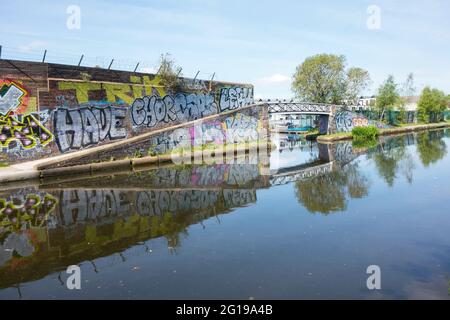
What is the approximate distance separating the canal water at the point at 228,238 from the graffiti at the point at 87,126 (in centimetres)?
497

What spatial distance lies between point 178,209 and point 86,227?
3013 mm

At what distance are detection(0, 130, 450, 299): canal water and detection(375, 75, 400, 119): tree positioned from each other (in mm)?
41868

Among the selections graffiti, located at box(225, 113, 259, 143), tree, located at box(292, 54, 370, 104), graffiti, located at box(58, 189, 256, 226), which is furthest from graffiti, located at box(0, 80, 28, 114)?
tree, located at box(292, 54, 370, 104)

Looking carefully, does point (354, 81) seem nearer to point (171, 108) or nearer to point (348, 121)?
point (348, 121)

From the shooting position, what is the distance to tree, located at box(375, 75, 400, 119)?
55.5m

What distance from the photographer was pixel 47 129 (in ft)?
67.7

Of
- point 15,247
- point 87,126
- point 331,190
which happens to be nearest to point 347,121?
point 87,126

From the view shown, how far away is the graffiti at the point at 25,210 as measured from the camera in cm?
1095

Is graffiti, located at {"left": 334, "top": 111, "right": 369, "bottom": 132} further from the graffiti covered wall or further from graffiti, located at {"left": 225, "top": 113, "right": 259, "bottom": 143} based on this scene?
the graffiti covered wall

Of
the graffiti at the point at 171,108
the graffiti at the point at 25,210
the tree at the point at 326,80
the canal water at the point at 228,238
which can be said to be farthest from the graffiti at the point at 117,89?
the tree at the point at 326,80

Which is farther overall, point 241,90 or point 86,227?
point 241,90

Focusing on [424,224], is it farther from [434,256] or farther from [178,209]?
[178,209]

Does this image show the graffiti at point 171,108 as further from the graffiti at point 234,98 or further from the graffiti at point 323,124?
the graffiti at point 323,124

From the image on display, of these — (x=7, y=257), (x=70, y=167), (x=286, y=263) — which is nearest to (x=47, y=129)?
(x=70, y=167)
